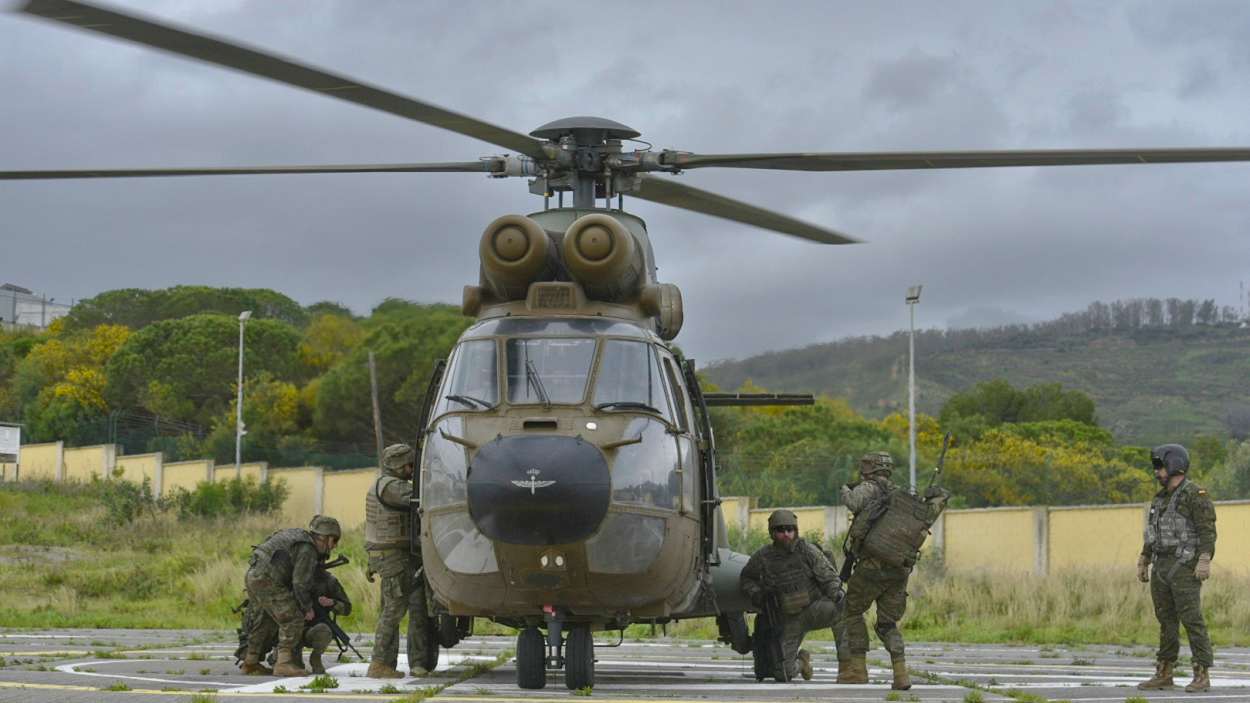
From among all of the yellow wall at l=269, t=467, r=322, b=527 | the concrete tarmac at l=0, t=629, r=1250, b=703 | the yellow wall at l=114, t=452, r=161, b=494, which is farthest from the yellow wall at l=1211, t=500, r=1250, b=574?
the yellow wall at l=114, t=452, r=161, b=494

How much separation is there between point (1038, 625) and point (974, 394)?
5774 centimetres

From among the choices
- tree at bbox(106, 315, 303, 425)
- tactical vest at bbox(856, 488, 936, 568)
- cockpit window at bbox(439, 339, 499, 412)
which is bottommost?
tactical vest at bbox(856, 488, 936, 568)

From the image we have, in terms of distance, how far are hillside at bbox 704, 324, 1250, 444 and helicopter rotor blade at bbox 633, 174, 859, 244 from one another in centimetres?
6511

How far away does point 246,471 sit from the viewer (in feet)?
181

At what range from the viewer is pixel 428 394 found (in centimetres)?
1341

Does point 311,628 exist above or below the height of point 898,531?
below

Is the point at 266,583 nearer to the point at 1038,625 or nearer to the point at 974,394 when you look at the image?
the point at 1038,625

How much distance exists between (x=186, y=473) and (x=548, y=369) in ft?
154

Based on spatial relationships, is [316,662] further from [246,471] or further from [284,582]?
[246,471]

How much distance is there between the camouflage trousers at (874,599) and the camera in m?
13.2

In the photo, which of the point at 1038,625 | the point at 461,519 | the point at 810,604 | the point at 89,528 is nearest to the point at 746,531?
the point at 1038,625

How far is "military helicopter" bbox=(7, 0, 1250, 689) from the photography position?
11.4 meters

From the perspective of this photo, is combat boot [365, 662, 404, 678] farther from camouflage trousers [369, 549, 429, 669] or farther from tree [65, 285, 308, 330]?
tree [65, 285, 308, 330]

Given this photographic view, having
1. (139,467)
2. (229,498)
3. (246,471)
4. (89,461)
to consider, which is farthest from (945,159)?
(89,461)
